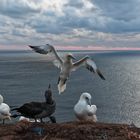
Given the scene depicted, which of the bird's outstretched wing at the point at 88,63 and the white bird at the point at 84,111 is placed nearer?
the white bird at the point at 84,111

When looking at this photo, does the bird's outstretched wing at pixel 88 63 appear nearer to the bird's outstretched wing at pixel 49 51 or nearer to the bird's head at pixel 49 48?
the bird's outstretched wing at pixel 49 51

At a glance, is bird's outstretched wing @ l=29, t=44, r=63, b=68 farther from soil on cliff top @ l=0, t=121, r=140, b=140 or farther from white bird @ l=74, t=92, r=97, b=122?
soil on cliff top @ l=0, t=121, r=140, b=140

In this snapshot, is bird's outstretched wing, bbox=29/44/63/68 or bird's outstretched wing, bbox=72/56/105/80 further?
bird's outstretched wing, bbox=72/56/105/80

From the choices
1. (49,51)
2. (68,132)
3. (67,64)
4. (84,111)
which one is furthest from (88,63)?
(68,132)

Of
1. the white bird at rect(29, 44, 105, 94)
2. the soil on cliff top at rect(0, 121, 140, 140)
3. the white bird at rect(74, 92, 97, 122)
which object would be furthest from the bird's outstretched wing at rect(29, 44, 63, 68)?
the soil on cliff top at rect(0, 121, 140, 140)

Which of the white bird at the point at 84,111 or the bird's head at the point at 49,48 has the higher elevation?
the bird's head at the point at 49,48

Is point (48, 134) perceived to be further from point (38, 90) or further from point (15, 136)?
point (38, 90)

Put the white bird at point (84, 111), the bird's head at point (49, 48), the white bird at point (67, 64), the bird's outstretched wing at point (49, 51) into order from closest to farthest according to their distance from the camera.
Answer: the bird's outstretched wing at point (49, 51) < the white bird at point (84, 111) < the bird's head at point (49, 48) < the white bird at point (67, 64)

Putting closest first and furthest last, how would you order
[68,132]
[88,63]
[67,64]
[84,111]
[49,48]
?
[68,132] → [84,111] → [49,48] → [88,63] → [67,64]

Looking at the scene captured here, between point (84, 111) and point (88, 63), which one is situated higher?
point (88, 63)

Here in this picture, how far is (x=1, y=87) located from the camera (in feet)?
382

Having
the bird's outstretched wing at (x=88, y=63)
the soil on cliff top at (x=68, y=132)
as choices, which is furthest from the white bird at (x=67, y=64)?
the soil on cliff top at (x=68, y=132)

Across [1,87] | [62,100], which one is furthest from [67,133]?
[1,87]

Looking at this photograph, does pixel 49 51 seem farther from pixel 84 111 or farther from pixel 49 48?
pixel 84 111
